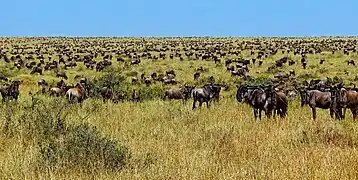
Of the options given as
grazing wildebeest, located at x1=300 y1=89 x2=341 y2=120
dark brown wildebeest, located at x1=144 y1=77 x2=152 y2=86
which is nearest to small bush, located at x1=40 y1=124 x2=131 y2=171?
grazing wildebeest, located at x1=300 y1=89 x2=341 y2=120

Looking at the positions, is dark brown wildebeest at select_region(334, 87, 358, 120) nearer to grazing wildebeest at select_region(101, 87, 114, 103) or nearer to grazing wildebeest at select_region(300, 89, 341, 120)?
grazing wildebeest at select_region(300, 89, 341, 120)

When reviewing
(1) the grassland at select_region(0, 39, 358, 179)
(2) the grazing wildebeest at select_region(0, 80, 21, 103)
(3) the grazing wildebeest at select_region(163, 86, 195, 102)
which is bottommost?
(3) the grazing wildebeest at select_region(163, 86, 195, 102)

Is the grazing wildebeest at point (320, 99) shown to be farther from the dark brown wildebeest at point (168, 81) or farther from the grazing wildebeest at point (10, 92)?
the dark brown wildebeest at point (168, 81)

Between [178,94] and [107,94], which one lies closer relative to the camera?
[107,94]

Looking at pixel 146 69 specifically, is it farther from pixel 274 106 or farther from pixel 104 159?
pixel 104 159

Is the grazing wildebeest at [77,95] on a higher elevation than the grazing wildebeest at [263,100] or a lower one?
lower

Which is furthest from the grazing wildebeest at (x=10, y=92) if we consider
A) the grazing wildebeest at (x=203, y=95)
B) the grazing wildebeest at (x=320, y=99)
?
the grazing wildebeest at (x=320, y=99)

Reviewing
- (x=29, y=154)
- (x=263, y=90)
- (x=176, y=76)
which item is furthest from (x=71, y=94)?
(x=176, y=76)

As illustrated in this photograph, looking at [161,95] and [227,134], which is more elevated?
[227,134]

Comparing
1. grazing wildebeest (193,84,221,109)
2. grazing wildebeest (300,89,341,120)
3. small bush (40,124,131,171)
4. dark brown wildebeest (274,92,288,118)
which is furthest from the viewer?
grazing wildebeest (193,84,221,109)

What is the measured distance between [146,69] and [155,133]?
1223 inches

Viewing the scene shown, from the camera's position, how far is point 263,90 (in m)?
16.1

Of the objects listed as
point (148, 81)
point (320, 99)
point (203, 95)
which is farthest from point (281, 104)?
point (148, 81)

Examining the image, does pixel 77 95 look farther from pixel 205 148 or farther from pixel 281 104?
pixel 205 148
